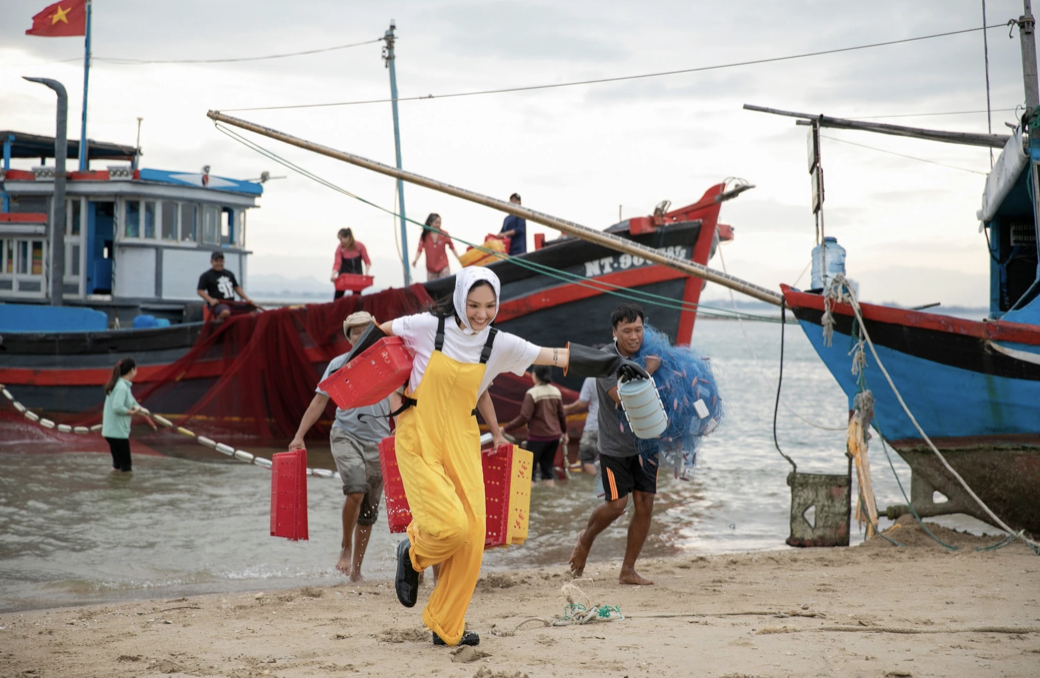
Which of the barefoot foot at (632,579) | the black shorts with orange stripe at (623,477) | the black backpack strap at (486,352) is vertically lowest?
the barefoot foot at (632,579)

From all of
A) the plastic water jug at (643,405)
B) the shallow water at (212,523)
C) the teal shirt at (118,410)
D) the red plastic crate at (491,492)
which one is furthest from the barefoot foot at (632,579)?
the teal shirt at (118,410)

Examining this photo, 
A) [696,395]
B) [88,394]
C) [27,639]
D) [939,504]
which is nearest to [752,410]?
[88,394]

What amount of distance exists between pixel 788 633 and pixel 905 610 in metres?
0.95

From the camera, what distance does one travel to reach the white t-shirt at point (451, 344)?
430 centimetres

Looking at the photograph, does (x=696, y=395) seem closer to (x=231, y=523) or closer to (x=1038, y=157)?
(x=1038, y=157)

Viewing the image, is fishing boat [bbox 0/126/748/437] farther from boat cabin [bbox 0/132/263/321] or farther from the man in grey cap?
the man in grey cap

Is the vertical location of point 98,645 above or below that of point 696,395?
below

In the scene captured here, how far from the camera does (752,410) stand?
31.3 metres

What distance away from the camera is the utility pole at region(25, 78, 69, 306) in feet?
56.7

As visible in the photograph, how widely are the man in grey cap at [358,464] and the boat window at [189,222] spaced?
42.4 ft

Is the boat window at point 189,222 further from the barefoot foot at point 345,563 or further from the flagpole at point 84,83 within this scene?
the barefoot foot at point 345,563

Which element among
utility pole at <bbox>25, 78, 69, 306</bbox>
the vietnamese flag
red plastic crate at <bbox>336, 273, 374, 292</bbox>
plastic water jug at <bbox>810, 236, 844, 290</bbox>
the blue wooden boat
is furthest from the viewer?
the vietnamese flag

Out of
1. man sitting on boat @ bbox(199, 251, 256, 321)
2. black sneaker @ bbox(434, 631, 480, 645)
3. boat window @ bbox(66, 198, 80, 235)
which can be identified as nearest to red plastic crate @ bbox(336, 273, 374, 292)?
man sitting on boat @ bbox(199, 251, 256, 321)

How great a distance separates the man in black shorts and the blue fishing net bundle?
0.30 feet
